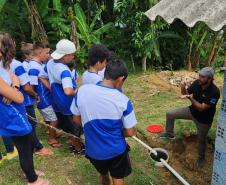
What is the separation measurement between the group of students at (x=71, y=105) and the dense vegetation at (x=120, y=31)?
3858 millimetres

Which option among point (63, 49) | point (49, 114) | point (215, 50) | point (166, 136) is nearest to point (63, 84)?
point (63, 49)

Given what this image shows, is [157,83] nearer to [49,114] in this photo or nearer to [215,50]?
[215,50]

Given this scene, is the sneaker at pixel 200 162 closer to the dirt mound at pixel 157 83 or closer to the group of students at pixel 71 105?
the group of students at pixel 71 105

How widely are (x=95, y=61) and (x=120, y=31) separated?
591cm

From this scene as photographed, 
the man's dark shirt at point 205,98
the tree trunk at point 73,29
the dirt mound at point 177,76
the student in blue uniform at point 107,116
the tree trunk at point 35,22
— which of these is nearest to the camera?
the student in blue uniform at point 107,116

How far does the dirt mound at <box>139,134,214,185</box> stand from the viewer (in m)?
5.11

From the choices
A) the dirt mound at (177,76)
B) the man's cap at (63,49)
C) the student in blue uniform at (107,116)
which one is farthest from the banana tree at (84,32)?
the student in blue uniform at (107,116)

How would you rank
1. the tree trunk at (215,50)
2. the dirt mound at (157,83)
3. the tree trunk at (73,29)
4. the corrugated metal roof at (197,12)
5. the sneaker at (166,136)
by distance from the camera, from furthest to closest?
the tree trunk at (215,50), the tree trunk at (73,29), the dirt mound at (157,83), the sneaker at (166,136), the corrugated metal roof at (197,12)

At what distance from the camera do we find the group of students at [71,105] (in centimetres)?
336

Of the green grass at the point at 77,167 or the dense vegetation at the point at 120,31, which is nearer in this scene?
the green grass at the point at 77,167

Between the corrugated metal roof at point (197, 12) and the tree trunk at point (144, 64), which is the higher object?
the corrugated metal roof at point (197, 12)

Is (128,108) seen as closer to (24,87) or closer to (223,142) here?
(223,142)

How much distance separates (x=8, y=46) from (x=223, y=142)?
8.21 feet

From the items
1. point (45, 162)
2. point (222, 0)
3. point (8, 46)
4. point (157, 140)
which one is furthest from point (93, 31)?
point (222, 0)
